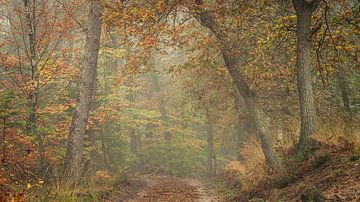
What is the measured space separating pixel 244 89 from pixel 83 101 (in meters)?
5.42

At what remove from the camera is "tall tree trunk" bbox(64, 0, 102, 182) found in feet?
35.1

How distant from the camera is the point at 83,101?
37.0 feet

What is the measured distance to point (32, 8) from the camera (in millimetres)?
11195

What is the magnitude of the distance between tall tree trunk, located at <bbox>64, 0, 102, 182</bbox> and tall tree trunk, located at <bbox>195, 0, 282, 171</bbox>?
3.73m

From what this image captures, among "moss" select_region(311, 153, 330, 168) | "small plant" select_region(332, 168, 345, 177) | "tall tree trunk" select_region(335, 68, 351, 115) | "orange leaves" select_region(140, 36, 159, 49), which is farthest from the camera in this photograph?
"tall tree trunk" select_region(335, 68, 351, 115)

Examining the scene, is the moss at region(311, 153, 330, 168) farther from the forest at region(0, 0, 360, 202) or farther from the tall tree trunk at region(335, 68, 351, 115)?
the tall tree trunk at region(335, 68, 351, 115)

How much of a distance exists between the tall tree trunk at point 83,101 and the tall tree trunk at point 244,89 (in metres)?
3.73

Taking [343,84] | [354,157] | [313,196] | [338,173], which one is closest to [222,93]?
[343,84]

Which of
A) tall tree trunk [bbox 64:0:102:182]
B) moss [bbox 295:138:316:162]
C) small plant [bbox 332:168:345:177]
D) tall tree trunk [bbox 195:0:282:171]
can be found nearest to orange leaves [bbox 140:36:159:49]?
tall tree trunk [bbox 195:0:282:171]

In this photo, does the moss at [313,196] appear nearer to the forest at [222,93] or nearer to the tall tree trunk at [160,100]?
the forest at [222,93]

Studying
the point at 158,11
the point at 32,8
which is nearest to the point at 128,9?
the point at 158,11

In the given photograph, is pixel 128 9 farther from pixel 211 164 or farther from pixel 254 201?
pixel 211 164

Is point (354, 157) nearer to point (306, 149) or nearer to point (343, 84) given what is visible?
point (306, 149)

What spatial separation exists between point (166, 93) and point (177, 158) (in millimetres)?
5818
